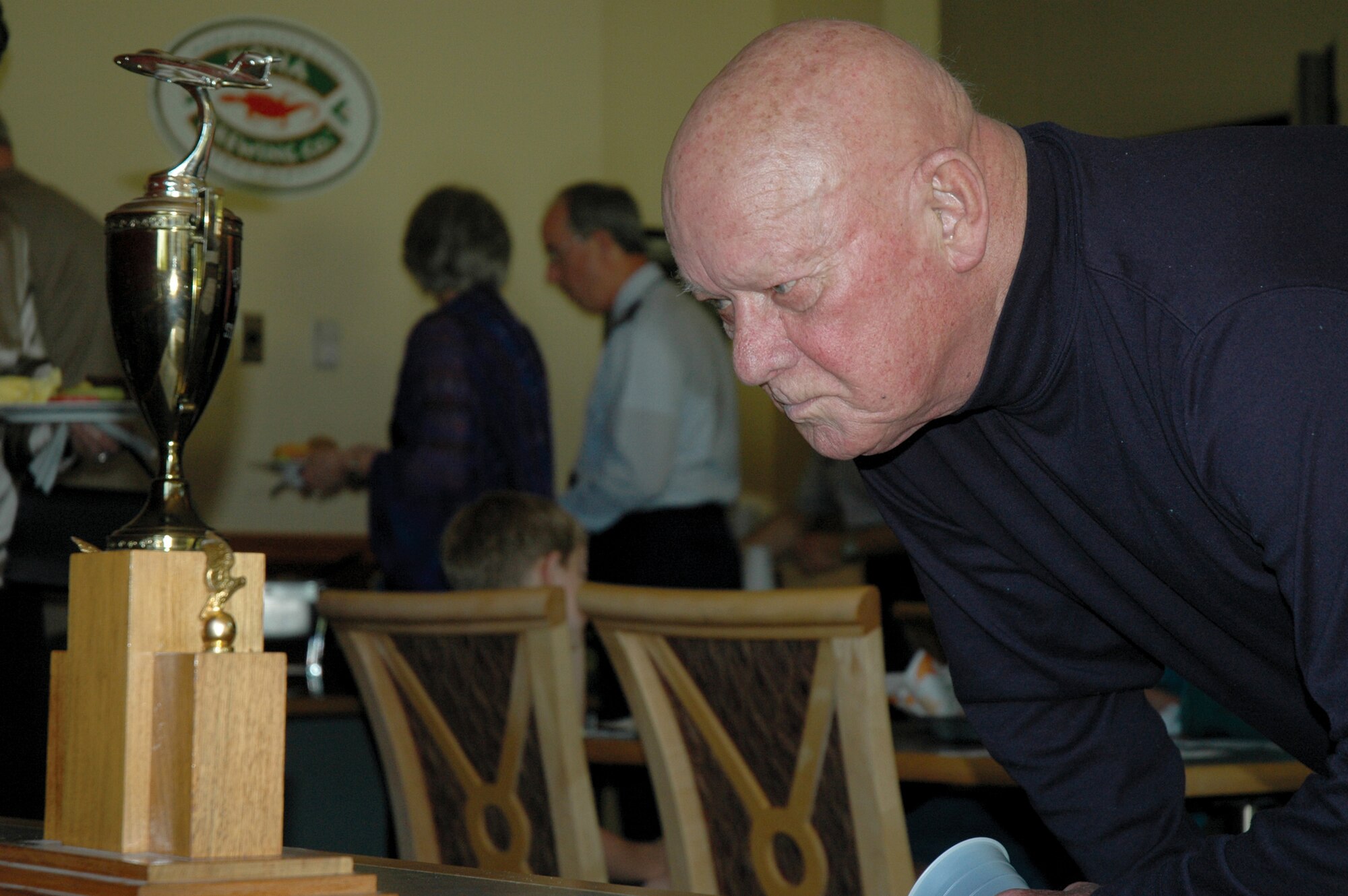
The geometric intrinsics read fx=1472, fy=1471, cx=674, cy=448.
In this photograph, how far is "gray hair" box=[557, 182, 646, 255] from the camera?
11.0 feet

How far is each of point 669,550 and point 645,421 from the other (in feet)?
0.93

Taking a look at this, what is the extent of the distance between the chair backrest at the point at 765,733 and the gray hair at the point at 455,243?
1.64 meters

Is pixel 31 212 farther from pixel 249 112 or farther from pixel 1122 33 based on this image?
pixel 1122 33

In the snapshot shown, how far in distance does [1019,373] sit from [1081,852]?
1.42ft

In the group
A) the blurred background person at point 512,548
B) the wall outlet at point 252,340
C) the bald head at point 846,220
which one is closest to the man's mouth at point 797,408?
the bald head at point 846,220

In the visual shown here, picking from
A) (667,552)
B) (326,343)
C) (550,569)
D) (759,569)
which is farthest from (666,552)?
(326,343)

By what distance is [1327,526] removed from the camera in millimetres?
706

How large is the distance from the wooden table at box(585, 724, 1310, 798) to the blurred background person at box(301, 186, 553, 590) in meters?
1.45

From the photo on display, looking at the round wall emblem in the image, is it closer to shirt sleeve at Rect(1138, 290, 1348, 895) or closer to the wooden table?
the wooden table

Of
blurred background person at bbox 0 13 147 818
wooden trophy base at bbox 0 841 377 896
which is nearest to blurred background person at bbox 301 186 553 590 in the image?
blurred background person at bbox 0 13 147 818

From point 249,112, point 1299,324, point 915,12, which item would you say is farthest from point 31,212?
→ point 915,12

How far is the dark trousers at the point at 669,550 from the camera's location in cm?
317

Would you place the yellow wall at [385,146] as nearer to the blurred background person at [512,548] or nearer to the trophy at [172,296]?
the blurred background person at [512,548]

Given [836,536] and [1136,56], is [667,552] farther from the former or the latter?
[1136,56]
